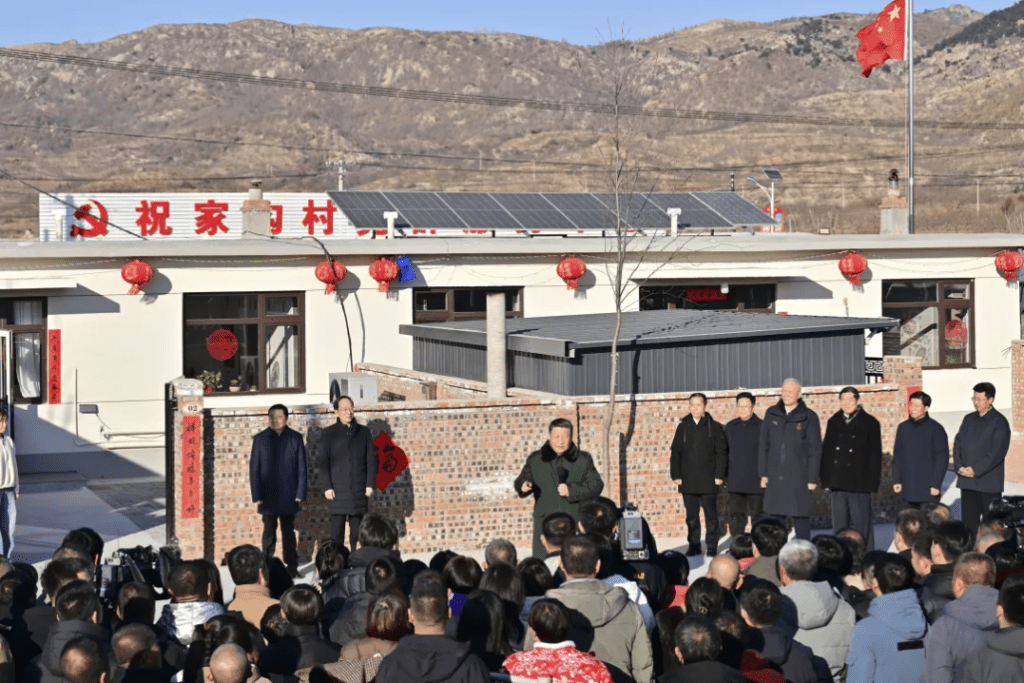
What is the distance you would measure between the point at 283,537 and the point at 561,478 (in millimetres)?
2756

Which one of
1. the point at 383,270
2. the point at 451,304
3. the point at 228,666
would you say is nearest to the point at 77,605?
the point at 228,666

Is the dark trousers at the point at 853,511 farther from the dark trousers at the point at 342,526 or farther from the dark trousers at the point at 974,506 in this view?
the dark trousers at the point at 342,526

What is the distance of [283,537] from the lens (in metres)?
12.1

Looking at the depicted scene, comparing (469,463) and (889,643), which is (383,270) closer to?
(469,463)

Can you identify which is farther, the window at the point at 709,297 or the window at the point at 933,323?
the window at the point at 933,323

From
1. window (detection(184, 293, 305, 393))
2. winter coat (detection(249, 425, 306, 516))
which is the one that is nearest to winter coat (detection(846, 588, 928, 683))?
winter coat (detection(249, 425, 306, 516))

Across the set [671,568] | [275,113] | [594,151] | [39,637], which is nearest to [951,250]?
[671,568]

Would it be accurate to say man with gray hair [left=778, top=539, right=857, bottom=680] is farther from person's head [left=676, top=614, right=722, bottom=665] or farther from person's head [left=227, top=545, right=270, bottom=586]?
person's head [left=227, top=545, right=270, bottom=586]

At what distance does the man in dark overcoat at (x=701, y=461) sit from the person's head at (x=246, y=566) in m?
5.71

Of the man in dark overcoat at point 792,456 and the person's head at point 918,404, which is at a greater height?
the person's head at point 918,404

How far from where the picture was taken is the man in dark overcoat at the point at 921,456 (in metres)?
11.8

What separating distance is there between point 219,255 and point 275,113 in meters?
108

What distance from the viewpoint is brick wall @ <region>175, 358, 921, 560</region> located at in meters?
12.7

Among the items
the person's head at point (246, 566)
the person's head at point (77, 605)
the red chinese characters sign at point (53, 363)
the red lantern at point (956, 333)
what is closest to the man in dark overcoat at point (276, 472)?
the person's head at point (246, 566)
